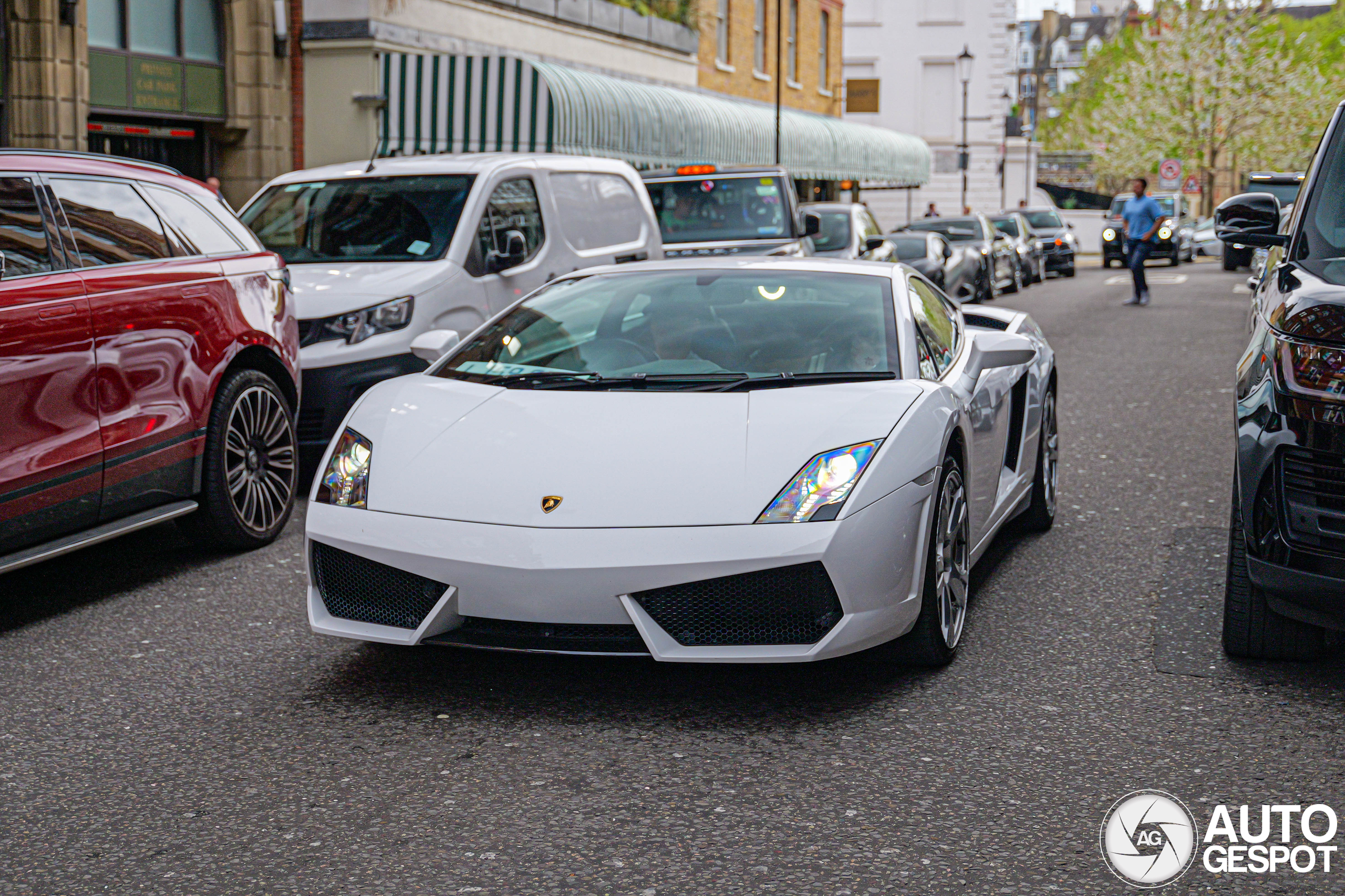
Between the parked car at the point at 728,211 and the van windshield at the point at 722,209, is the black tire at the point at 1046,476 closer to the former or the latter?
the parked car at the point at 728,211

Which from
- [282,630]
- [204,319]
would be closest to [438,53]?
[204,319]

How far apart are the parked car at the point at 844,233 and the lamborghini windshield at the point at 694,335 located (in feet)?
38.6

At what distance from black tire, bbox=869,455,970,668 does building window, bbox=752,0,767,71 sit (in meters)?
32.9

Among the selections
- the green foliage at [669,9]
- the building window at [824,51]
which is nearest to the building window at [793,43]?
the building window at [824,51]

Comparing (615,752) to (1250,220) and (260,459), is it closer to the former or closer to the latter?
(1250,220)

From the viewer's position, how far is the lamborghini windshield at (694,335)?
5082 millimetres

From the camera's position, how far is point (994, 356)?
5496 millimetres

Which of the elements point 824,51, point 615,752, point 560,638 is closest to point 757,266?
point 560,638

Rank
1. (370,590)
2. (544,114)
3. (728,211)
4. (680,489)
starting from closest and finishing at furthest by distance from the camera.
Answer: (680,489), (370,590), (728,211), (544,114)

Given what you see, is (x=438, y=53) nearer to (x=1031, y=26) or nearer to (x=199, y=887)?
(x=199, y=887)

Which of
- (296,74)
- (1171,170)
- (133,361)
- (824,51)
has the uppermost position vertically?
(824,51)

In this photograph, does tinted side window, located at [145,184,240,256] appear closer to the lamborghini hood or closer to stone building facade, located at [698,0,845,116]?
the lamborghini hood

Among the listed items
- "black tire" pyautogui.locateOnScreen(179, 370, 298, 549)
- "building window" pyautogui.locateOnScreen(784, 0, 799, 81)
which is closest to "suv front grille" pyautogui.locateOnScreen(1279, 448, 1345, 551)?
"black tire" pyautogui.locateOnScreen(179, 370, 298, 549)

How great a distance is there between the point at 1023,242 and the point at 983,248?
680 centimetres
